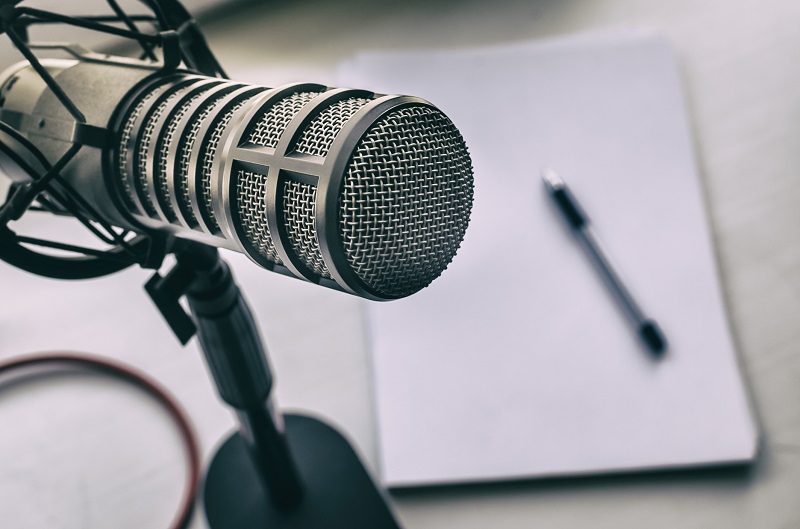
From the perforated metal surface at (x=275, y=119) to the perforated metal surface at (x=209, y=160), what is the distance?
2 centimetres

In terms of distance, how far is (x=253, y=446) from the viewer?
50cm

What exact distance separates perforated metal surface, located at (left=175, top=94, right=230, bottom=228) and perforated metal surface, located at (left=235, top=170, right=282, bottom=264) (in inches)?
1.4

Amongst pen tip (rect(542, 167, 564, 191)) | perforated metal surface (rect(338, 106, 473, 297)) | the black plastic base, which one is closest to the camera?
perforated metal surface (rect(338, 106, 473, 297))

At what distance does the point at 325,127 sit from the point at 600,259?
44cm

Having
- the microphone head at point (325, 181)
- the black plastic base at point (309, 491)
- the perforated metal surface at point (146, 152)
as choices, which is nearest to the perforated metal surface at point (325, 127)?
the microphone head at point (325, 181)

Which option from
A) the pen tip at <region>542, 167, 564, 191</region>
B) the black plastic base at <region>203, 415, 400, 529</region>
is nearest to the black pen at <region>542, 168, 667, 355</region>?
the pen tip at <region>542, 167, 564, 191</region>

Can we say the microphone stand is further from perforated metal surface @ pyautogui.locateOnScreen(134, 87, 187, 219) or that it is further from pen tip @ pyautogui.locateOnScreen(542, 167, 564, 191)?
pen tip @ pyautogui.locateOnScreen(542, 167, 564, 191)

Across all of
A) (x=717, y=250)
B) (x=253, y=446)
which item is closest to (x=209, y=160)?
(x=253, y=446)

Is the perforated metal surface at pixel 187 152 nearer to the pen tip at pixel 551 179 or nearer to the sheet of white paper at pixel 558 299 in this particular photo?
the sheet of white paper at pixel 558 299

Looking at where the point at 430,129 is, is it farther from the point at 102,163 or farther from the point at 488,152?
the point at 488,152

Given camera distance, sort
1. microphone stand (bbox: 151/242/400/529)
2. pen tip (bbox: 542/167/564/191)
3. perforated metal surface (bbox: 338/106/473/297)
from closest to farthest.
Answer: perforated metal surface (bbox: 338/106/473/297) → microphone stand (bbox: 151/242/400/529) → pen tip (bbox: 542/167/564/191)

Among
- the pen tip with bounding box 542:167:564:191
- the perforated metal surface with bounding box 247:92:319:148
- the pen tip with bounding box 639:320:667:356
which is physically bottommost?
the pen tip with bounding box 639:320:667:356

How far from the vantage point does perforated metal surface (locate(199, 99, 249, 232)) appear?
0.99 ft

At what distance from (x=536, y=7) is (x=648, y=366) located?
1.53ft
